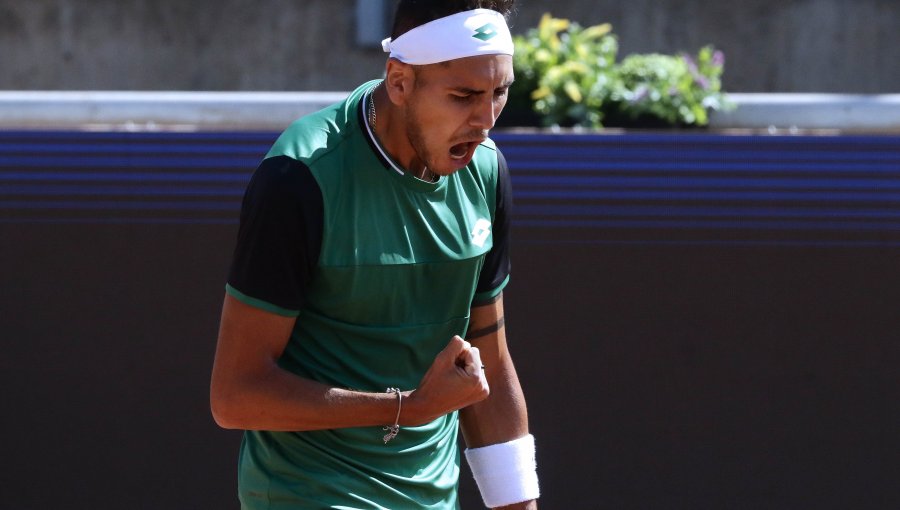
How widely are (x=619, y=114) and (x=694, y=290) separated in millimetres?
784

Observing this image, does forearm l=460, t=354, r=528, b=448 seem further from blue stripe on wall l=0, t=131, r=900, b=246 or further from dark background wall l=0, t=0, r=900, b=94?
dark background wall l=0, t=0, r=900, b=94

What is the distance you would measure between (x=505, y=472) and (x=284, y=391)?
2.10 feet

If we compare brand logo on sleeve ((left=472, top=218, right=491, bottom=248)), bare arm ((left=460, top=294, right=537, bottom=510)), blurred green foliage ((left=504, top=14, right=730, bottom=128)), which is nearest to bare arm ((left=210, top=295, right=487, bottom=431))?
brand logo on sleeve ((left=472, top=218, right=491, bottom=248))

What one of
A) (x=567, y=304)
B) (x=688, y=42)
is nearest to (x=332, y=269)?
(x=567, y=304)

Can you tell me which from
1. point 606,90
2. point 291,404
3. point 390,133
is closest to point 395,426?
point 291,404

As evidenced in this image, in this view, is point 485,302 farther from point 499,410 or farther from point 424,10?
point 424,10

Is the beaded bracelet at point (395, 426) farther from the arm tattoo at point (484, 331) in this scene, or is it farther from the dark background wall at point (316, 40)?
the dark background wall at point (316, 40)

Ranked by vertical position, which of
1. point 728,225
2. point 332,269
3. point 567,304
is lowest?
point 567,304

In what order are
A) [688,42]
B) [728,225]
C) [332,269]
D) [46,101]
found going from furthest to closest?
[688,42], [46,101], [728,225], [332,269]

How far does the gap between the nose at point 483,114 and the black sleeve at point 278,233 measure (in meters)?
0.29

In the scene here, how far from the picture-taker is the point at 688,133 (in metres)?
3.86

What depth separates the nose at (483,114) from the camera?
85.0 inches

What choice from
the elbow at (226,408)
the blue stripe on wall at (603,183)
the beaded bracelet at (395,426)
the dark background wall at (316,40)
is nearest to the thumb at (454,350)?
the beaded bracelet at (395,426)

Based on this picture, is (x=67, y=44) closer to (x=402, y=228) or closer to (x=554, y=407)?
(x=554, y=407)
